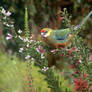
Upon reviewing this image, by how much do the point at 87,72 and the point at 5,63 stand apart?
1.46 meters

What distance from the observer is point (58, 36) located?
50.4 inches

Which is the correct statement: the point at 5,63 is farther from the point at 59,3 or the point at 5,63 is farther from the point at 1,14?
the point at 59,3

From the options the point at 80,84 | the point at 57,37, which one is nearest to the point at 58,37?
the point at 57,37

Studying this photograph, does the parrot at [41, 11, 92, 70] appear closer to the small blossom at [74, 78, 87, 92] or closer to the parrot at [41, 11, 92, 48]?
the parrot at [41, 11, 92, 48]

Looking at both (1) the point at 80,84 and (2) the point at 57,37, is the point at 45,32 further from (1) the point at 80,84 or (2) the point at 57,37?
(1) the point at 80,84

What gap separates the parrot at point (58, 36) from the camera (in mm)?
1224

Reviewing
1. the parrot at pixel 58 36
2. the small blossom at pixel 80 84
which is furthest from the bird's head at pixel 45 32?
the small blossom at pixel 80 84

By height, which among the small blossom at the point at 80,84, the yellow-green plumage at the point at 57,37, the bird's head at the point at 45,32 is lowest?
the small blossom at the point at 80,84

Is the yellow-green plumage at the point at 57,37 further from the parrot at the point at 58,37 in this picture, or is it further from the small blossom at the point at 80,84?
the small blossom at the point at 80,84

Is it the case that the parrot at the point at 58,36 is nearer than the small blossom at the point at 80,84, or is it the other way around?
the parrot at the point at 58,36

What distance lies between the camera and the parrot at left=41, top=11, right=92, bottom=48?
122 cm

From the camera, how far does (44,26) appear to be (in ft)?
4.30

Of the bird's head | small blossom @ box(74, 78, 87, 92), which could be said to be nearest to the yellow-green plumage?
the bird's head

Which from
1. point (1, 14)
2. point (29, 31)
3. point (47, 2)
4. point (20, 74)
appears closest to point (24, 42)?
point (29, 31)
